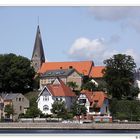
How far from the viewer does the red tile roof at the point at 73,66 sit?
80.5 metres

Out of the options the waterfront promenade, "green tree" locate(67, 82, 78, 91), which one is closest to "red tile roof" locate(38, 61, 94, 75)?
"green tree" locate(67, 82, 78, 91)

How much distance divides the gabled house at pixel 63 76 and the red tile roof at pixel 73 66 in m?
3.34

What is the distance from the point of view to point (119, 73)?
60812mm

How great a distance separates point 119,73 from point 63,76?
48.9 ft

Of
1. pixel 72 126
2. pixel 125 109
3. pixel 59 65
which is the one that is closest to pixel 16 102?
pixel 125 109

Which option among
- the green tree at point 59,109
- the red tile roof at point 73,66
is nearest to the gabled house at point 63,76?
the red tile roof at point 73,66

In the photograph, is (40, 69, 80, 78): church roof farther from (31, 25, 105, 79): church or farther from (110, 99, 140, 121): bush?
(110, 99, 140, 121): bush

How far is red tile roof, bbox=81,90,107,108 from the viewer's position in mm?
59062

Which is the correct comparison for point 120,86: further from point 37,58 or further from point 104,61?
point 37,58

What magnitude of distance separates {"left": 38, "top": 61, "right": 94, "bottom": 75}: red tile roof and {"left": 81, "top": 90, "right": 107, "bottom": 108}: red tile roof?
60.7 feet

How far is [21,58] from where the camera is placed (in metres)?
69.8

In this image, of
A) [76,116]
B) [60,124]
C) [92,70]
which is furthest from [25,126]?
[92,70]

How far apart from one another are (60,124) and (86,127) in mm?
1882

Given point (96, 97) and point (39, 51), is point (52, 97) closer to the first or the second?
point (96, 97)
